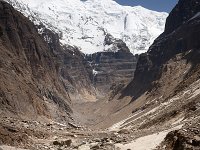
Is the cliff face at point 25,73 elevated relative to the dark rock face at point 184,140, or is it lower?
elevated

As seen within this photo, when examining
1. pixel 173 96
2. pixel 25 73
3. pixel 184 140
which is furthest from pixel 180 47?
pixel 184 140

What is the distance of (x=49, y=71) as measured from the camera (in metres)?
188

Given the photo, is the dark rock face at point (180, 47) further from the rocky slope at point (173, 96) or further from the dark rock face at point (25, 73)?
the dark rock face at point (25, 73)

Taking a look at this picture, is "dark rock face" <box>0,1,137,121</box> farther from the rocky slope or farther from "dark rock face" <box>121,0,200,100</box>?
"dark rock face" <box>121,0,200,100</box>

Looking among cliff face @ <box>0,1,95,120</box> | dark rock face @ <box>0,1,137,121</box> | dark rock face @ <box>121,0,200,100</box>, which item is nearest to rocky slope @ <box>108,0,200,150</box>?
dark rock face @ <box>121,0,200,100</box>

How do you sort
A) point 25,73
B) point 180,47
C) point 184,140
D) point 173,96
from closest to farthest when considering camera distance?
point 184,140 → point 173,96 → point 25,73 → point 180,47

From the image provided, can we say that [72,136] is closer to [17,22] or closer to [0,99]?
[0,99]

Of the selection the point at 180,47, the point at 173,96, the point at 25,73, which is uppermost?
the point at 180,47

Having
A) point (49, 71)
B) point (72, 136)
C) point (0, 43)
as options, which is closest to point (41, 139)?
point (72, 136)

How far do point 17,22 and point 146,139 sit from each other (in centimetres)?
12949

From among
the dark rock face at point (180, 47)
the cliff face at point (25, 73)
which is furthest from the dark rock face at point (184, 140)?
the dark rock face at point (180, 47)

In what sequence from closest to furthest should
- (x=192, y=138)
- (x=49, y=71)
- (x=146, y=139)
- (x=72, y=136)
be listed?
(x=192, y=138) < (x=146, y=139) < (x=72, y=136) < (x=49, y=71)

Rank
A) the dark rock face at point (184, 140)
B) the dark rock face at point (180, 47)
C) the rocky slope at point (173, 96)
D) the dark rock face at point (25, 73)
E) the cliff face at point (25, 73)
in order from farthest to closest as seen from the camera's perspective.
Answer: the dark rock face at point (180, 47) < the cliff face at point (25, 73) < the dark rock face at point (25, 73) < the rocky slope at point (173, 96) < the dark rock face at point (184, 140)

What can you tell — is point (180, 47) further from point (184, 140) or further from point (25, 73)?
point (184, 140)
